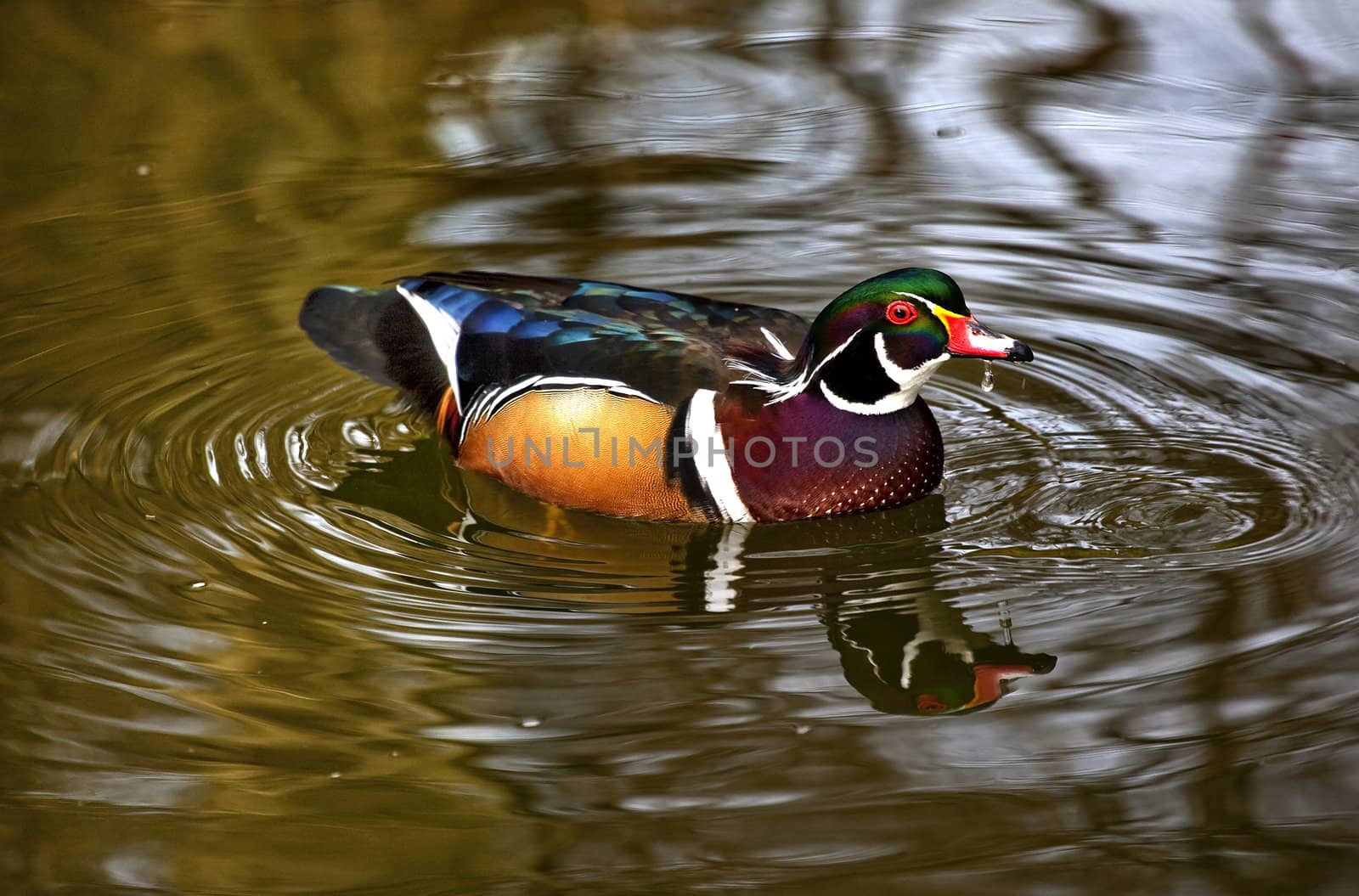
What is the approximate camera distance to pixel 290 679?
412 centimetres

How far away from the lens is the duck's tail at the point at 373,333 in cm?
544

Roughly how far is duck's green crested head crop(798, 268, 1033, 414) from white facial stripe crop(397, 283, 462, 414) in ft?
3.71

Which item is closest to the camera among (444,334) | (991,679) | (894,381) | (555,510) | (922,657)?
(991,679)

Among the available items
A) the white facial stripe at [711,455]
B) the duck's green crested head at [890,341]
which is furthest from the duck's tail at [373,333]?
the duck's green crested head at [890,341]

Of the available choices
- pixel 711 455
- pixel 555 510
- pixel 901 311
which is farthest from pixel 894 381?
pixel 555 510

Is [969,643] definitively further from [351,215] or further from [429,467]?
[351,215]

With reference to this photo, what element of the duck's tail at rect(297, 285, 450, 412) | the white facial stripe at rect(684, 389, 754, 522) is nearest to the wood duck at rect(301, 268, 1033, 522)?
the white facial stripe at rect(684, 389, 754, 522)

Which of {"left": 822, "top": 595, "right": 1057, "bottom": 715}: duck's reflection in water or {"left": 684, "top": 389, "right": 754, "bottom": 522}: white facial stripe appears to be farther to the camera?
{"left": 684, "top": 389, "right": 754, "bottom": 522}: white facial stripe

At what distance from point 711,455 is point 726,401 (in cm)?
16

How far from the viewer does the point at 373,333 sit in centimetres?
549

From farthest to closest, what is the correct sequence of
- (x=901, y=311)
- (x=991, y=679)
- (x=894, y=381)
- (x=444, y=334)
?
(x=444, y=334), (x=894, y=381), (x=901, y=311), (x=991, y=679)

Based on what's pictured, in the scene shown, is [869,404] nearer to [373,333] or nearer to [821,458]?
[821,458]

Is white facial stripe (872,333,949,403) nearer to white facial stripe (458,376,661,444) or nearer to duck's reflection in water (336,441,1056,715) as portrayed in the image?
duck's reflection in water (336,441,1056,715)

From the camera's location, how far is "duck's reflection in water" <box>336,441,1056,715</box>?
4.16 metres
